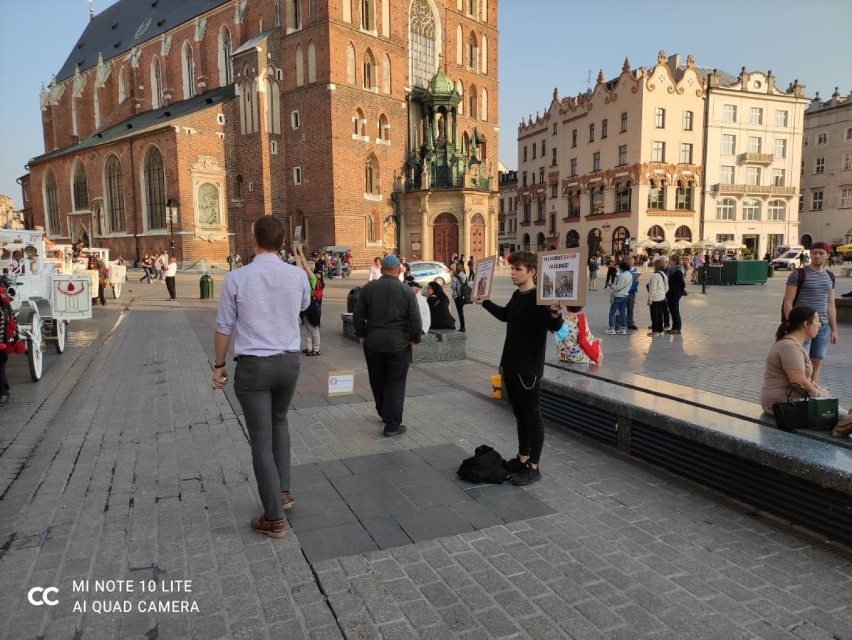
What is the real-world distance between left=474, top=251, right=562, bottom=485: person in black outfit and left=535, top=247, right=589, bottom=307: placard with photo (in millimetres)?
152

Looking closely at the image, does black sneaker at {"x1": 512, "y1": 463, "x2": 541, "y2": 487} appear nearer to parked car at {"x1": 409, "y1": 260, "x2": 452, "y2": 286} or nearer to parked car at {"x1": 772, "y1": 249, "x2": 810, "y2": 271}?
parked car at {"x1": 409, "y1": 260, "x2": 452, "y2": 286}

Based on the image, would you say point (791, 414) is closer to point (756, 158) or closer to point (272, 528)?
point (272, 528)

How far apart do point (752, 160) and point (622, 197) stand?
12.6 meters

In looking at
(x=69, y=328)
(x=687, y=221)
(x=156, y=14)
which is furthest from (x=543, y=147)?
(x=69, y=328)

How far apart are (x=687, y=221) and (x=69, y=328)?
49.9 m

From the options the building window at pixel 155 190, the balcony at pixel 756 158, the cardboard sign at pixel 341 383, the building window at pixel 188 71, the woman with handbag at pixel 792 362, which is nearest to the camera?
the woman with handbag at pixel 792 362

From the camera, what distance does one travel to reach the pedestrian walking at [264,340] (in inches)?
136

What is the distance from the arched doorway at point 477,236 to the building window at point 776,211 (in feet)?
105

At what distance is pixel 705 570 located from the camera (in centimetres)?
325

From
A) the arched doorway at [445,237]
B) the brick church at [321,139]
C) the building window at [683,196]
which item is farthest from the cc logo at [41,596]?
the building window at [683,196]

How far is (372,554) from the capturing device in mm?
3432

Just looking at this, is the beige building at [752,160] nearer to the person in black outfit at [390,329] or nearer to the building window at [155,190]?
the building window at [155,190]

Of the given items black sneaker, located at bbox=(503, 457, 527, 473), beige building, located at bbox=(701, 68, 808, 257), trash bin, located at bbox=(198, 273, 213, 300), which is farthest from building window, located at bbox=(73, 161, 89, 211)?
beige building, located at bbox=(701, 68, 808, 257)

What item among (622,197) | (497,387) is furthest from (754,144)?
Result: (497,387)
